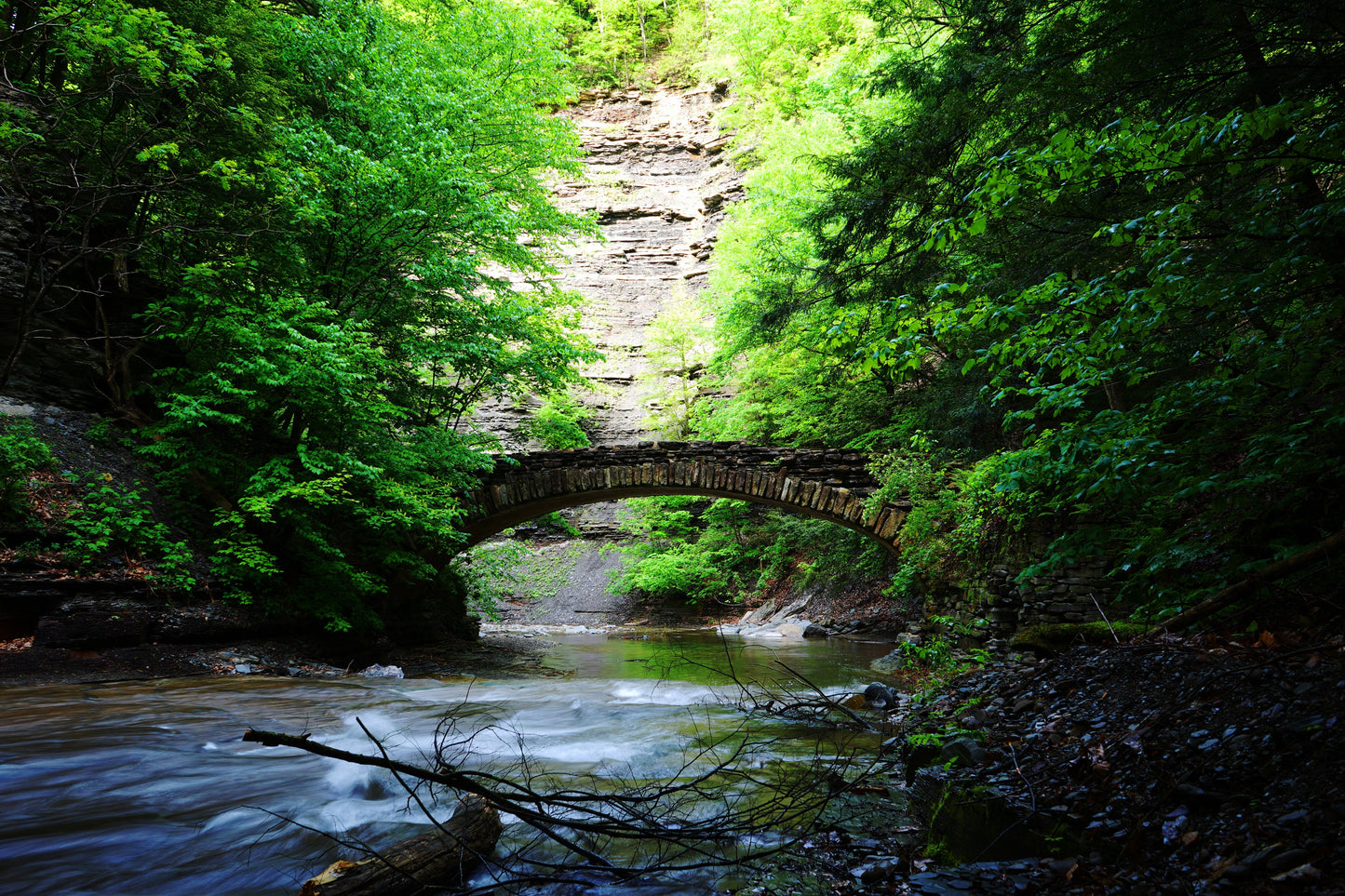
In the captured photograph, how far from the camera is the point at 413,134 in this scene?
943 cm

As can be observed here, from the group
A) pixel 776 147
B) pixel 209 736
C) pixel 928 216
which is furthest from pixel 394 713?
pixel 776 147

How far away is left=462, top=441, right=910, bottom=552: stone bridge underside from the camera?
Answer: 1114 cm

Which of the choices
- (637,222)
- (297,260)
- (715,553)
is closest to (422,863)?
(297,260)

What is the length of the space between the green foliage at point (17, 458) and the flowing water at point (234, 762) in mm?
2111

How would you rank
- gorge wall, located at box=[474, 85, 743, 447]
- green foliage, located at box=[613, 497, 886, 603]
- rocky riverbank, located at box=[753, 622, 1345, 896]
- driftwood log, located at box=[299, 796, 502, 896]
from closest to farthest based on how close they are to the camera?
rocky riverbank, located at box=[753, 622, 1345, 896]
driftwood log, located at box=[299, 796, 502, 896]
green foliage, located at box=[613, 497, 886, 603]
gorge wall, located at box=[474, 85, 743, 447]

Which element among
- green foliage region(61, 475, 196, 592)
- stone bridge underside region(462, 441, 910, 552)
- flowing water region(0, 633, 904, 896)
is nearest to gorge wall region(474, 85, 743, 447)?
stone bridge underside region(462, 441, 910, 552)

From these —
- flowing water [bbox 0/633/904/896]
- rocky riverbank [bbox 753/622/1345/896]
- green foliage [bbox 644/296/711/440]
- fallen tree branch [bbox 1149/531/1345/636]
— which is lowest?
flowing water [bbox 0/633/904/896]

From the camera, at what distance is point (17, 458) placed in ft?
22.3

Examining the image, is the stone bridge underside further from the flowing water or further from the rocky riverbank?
the rocky riverbank

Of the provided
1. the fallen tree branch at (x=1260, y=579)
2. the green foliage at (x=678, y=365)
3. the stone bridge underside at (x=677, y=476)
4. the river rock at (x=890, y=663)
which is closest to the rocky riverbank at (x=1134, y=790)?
the fallen tree branch at (x=1260, y=579)

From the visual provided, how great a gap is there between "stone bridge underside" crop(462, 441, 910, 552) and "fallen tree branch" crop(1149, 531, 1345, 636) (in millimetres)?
7330

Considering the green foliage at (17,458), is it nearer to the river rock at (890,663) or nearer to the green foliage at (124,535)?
the green foliage at (124,535)

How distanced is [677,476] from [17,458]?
27.8ft

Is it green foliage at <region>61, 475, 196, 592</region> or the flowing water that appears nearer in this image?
the flowing water
